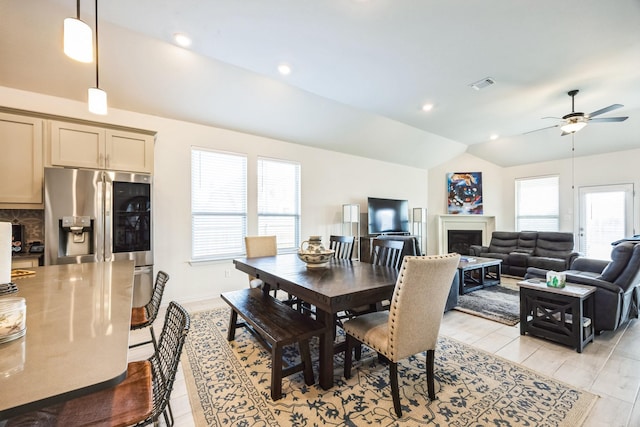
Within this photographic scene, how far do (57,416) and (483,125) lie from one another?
266 inches

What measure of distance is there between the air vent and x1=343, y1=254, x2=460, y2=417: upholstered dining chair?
118 inches

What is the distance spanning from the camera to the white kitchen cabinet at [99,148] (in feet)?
9.58

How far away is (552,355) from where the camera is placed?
2.55 meters

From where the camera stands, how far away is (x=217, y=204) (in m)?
4.41

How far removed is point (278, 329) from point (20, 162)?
10.5ft

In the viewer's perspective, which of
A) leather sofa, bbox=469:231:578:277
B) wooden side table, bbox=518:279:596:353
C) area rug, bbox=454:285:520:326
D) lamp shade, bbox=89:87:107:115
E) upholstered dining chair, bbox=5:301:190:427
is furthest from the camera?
leather sofa, bbox=469:231:578:277

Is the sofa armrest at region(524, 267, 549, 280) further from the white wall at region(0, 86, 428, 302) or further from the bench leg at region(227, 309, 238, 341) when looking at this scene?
the bench leg at region(227, 309, 238, 341)

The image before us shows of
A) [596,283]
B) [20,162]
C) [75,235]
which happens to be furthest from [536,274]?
[20,162]

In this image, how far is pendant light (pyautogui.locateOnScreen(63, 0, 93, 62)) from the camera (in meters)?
1.49

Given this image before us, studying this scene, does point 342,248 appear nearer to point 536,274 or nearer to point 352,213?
point 352,213

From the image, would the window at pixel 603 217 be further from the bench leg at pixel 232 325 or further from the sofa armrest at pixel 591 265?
the bench leg at pixel 232 325

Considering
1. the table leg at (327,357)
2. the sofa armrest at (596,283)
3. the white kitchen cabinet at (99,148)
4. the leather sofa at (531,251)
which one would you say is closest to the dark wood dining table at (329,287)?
the table leg at (327,357)

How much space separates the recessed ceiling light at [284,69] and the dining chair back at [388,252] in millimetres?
2393

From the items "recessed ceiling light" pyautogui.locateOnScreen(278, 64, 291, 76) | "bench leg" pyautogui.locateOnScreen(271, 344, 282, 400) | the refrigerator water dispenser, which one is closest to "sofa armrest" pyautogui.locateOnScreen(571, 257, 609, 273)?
"bench leg" pyautogui.locateOnScreen(271, 344, 282, 400)
